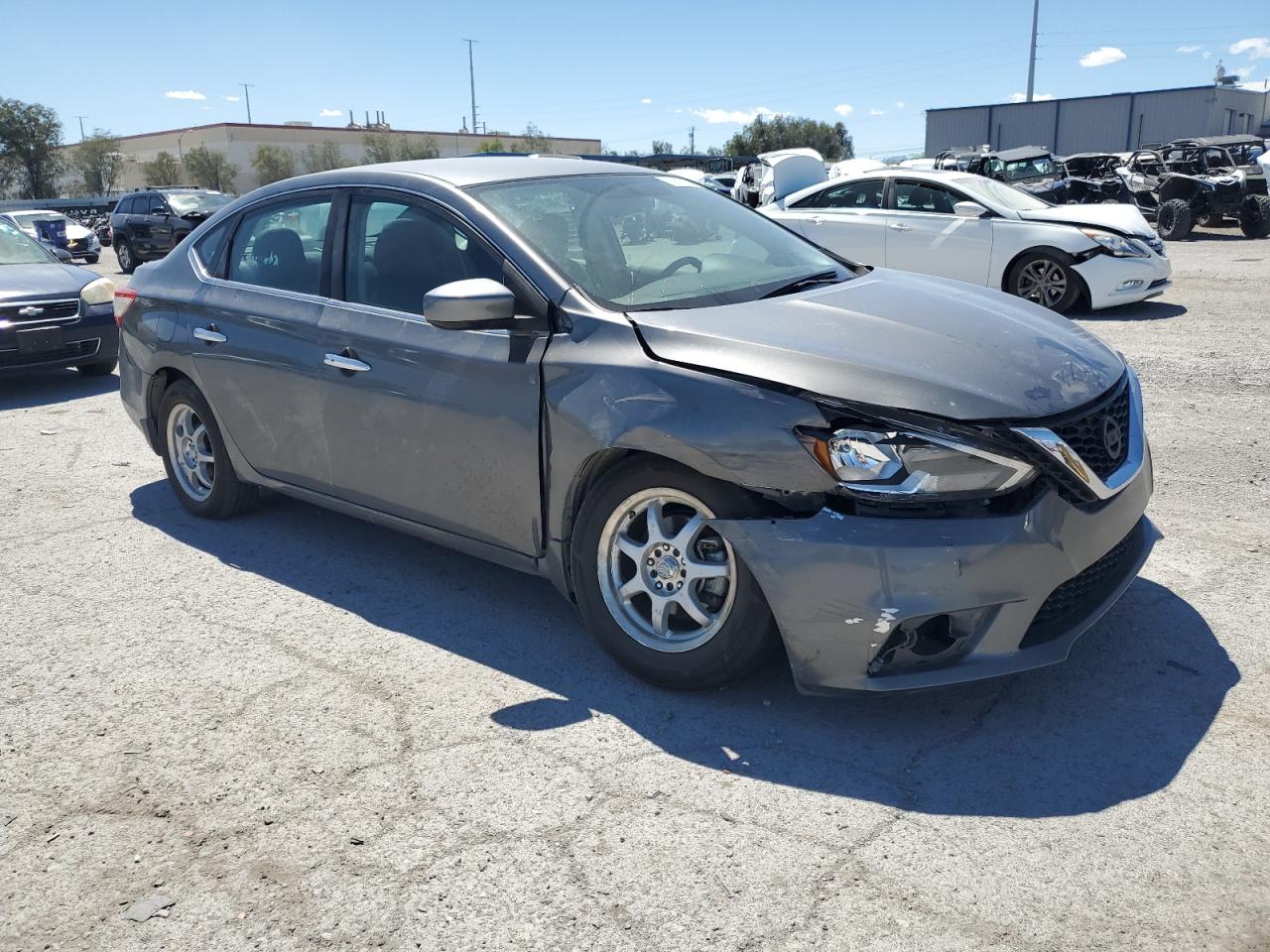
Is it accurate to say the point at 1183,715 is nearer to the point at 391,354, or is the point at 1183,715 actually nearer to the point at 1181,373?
the point at 391,354

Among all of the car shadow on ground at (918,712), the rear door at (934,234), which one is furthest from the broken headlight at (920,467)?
the rear door at (934,234)

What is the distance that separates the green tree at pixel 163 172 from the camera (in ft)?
256

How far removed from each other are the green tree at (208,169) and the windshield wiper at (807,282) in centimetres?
7885

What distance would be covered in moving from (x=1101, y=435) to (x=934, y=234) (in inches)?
342

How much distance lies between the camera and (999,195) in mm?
11445

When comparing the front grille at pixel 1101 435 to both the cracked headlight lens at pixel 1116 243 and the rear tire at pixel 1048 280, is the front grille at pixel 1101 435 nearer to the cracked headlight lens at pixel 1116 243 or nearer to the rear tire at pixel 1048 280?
the rear tire at pixel 1048 280

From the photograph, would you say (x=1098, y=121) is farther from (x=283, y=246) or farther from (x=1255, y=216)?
(x=283, y=246)

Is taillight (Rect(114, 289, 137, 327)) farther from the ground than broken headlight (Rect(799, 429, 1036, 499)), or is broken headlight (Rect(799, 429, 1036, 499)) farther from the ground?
taillight (Rect(114, 289, 137, 327))

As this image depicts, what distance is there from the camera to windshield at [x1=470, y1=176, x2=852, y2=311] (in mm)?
3836

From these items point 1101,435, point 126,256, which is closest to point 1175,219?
point 1101,435

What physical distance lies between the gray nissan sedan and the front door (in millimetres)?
12

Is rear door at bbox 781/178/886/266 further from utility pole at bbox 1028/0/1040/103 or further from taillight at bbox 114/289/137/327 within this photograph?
utility pole at bbox 1028/0/1040/103

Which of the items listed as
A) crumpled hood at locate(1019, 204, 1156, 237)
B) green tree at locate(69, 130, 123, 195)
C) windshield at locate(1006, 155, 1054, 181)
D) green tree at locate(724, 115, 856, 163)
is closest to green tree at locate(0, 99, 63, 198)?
green tree at locate(69, 130, 123, 195)

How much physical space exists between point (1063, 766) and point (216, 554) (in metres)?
3.77
